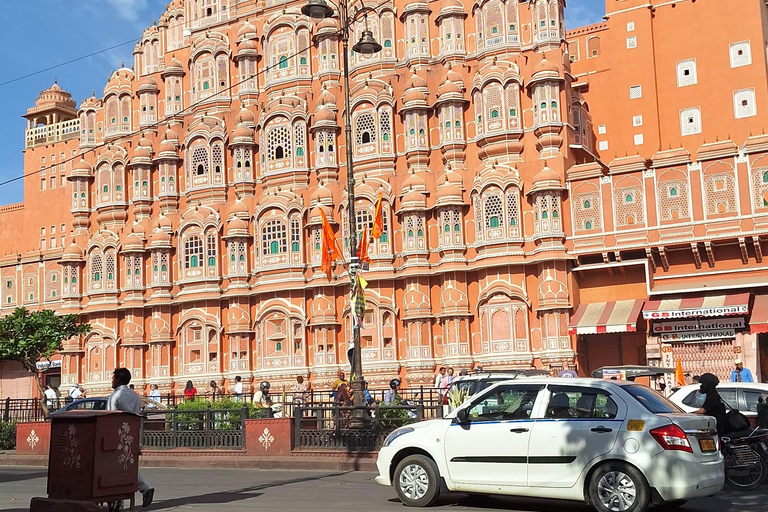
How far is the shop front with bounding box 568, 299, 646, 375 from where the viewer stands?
30141mm

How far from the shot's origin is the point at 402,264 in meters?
35.5

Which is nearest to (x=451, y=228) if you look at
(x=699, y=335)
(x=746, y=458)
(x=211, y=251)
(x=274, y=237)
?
(x=274, y=237)

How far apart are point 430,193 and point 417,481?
24.2 m

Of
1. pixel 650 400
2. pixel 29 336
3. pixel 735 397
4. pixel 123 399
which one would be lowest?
pixel 735 397

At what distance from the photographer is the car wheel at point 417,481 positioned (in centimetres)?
1161

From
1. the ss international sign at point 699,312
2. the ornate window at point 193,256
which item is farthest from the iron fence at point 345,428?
the ornate window at point 193,256

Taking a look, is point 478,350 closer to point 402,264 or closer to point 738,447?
point 402,264

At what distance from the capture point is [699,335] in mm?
29594

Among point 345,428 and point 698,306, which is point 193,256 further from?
point 345,428

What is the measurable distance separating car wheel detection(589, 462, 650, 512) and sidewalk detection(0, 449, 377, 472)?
8116 mm

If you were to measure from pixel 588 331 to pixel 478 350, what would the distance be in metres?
4.58

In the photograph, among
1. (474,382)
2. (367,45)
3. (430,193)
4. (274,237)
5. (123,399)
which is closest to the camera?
(123,399)

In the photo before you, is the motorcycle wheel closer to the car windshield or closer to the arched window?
the car windshield

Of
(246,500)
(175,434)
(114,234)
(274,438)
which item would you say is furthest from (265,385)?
(114,234)
